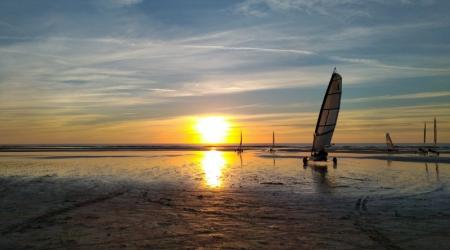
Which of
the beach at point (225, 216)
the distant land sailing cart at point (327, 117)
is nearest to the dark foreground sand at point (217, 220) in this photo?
the beach at point (225, 216)

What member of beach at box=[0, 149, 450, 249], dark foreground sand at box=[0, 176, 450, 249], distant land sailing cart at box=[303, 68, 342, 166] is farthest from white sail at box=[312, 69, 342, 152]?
dark foreground sand at box=[0, 176, 450, 249]

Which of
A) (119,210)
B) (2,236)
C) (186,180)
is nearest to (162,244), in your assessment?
(2,236)

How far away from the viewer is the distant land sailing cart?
127ft

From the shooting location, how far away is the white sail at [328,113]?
38.8m

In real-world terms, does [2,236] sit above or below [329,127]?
below

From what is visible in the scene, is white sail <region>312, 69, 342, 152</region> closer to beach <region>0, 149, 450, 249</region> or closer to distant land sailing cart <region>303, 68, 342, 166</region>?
distant land sailing cart <region>303, 68, 342, 166</region>

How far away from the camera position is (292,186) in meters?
21.5

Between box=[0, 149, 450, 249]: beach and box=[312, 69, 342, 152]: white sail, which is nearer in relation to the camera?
box=[0, 149, 450, 249]: beach

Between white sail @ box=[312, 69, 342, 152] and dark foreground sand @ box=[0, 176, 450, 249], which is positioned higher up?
white sail @ box=[312, 69, 342, 152]

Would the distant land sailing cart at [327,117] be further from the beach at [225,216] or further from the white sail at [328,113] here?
the beach at [225,216]

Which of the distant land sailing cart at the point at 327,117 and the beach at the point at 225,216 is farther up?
the distant land sailing cart at the point at 327,117

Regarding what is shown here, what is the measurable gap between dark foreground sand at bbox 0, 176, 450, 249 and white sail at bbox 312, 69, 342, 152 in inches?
821

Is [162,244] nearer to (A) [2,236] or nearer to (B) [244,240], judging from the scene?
(B) [244,240]

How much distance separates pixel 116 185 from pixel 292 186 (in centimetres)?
912
